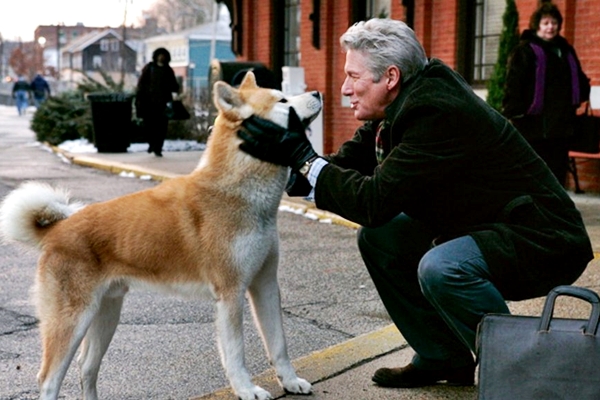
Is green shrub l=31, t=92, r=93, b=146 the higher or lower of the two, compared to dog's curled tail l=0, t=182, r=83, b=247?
lower

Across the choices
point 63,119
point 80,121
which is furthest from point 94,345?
point 63,119

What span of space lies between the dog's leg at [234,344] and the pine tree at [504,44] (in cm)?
785

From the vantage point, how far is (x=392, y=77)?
3.68 meters

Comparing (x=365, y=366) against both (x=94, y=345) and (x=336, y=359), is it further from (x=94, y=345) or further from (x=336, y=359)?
(x=94, y=345)

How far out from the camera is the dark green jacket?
3557 mm

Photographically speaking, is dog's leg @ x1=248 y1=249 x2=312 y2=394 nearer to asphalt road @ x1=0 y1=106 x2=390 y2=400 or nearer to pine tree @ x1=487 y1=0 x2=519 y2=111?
asphalt road @ x1=0 y1=106 x2=390 y2=400

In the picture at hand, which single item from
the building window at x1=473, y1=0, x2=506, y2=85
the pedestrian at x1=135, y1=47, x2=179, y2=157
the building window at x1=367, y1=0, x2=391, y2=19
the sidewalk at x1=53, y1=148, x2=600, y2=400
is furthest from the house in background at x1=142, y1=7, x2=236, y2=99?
the sidewalk at x1=53, y1=148, x2=600, y2=400

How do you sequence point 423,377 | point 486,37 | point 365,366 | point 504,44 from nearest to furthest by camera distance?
point 423,377, point 365,366, point 504,44, point 486,37

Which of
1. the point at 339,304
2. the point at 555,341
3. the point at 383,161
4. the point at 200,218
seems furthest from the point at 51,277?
the point at 339,304

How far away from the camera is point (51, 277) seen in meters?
3.75

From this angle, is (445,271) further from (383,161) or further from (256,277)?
(256,277)

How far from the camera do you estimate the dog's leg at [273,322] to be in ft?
13.4

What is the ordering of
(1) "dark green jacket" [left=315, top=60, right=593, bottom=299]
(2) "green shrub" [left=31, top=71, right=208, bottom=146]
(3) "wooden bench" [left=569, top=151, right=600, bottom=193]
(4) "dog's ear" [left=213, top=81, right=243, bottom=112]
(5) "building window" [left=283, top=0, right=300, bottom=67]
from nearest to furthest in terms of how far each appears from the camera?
1. (1) "dark green jacket" [left=315, top=60, right=593, bottom=299]
2. (4) "dog's ear" [left=213, top=81, right=243, bottom=112]
3. (3) "wooden bench" [left=569, top=151, right=600, bottom=193]
4. (5) "building window" [left=283, top=0, right=300, bottom=67]
5. (2) "green shrub" [left=31, top=71, right=208, bottom=146]

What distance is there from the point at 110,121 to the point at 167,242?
593 inches
